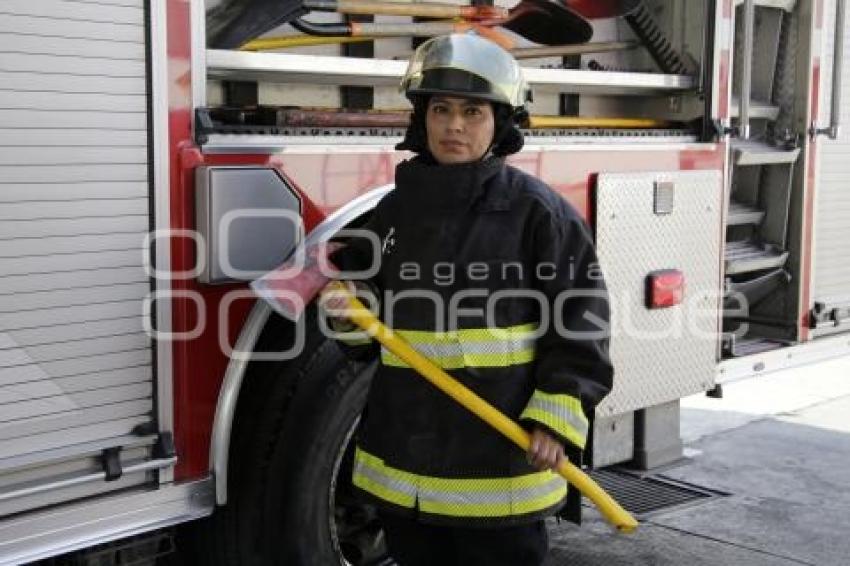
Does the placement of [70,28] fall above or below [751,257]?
above

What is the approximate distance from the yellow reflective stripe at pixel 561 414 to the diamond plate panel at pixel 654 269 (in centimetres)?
153

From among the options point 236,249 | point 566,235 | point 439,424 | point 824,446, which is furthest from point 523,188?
point 824,446

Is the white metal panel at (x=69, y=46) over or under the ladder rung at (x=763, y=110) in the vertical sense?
over

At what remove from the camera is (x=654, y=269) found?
156 inches

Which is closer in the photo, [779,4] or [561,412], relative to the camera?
[561,412]

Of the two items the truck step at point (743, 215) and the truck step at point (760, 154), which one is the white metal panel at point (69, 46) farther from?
the truck step at point (743, 215)

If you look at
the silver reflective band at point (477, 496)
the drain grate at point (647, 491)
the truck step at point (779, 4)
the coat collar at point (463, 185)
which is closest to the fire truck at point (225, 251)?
the drain grate at point (647, 491)

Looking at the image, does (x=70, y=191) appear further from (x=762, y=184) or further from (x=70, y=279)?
(x=762, y=184)

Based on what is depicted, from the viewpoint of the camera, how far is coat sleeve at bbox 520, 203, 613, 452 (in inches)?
90.0

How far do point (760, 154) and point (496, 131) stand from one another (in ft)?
7.78

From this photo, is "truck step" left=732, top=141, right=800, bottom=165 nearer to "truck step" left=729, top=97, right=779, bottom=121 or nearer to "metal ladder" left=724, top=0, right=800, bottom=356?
"metal ladder" left=724, top=0, right=800, bottom=356

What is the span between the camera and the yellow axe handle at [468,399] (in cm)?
231

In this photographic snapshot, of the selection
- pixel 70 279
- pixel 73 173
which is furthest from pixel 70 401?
pixel 73 173

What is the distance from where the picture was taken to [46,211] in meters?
2.49
